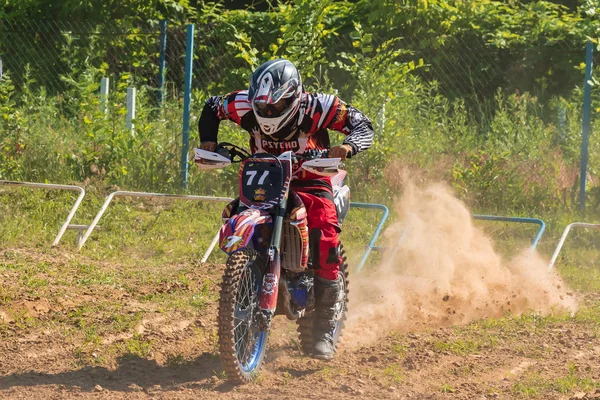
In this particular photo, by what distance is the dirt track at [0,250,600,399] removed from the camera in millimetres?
5680

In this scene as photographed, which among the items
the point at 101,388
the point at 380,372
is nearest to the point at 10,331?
the point at 101,388

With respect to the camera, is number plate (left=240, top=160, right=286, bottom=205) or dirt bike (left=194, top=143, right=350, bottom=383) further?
number plate (left=240, top=160, right=286, bottom=205)

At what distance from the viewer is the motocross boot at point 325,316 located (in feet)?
Result: 21.5

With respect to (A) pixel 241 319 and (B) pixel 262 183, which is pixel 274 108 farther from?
(A) pixel 241 319

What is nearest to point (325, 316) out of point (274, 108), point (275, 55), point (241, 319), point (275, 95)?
point (241, 319)

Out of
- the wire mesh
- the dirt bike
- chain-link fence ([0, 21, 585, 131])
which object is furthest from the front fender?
the wire mesh

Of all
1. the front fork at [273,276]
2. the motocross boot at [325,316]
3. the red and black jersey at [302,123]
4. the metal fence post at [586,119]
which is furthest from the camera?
the metal fence post at [586,119]

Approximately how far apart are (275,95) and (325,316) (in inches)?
63.3

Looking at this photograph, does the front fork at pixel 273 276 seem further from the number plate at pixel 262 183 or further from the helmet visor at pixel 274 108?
the helmet visor at pixel 274 108

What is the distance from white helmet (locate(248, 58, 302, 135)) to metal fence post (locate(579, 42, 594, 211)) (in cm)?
635

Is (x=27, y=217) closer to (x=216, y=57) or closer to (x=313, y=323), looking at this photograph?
(x=216, y=57)

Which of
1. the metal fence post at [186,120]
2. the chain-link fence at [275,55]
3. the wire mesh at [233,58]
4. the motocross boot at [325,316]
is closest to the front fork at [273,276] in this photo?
the motocross boot at [325,316]

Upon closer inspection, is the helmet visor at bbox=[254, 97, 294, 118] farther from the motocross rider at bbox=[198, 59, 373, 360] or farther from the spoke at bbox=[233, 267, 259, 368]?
the spoke at bbox=[233, 267, 259, 368]

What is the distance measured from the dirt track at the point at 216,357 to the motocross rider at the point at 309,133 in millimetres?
502
